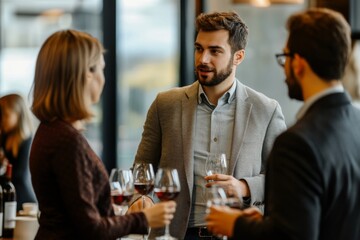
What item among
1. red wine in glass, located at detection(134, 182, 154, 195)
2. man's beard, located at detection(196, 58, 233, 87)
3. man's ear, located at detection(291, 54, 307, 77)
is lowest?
red wine in glass, located at detection(134, 182, 154, 195)

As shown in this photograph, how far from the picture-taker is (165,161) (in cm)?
365

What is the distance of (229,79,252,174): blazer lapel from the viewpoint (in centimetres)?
356

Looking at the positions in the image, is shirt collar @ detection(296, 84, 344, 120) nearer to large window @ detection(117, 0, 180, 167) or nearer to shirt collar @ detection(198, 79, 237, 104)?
shirt collar @ detection(198, 79, 237, 104)

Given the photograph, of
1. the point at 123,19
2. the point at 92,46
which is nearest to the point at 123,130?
the point at 123,19

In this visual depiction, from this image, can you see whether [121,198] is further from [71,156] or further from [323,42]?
[323,42]

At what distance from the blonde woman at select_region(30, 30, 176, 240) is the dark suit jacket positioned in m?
0.48

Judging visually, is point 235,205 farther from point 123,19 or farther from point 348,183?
point 123,19


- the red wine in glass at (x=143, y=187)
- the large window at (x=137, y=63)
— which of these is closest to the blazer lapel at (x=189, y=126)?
the red wine in glass at (x=143, y=187)

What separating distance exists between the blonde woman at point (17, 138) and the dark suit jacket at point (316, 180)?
350cm

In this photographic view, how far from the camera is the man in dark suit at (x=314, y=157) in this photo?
2236 millimetres

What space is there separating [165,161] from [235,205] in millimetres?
1162

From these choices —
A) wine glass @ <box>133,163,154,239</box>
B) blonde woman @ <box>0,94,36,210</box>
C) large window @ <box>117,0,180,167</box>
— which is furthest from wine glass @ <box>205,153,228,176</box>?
large window @ <box>117,0,180,167</box>

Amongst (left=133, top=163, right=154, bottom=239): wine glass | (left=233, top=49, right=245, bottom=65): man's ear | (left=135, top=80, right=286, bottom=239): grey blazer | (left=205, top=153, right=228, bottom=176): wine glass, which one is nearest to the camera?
(left=133, top=163, right=154, bottom=239): wine glass

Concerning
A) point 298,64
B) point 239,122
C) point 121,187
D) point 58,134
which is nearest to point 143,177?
point 121,187
